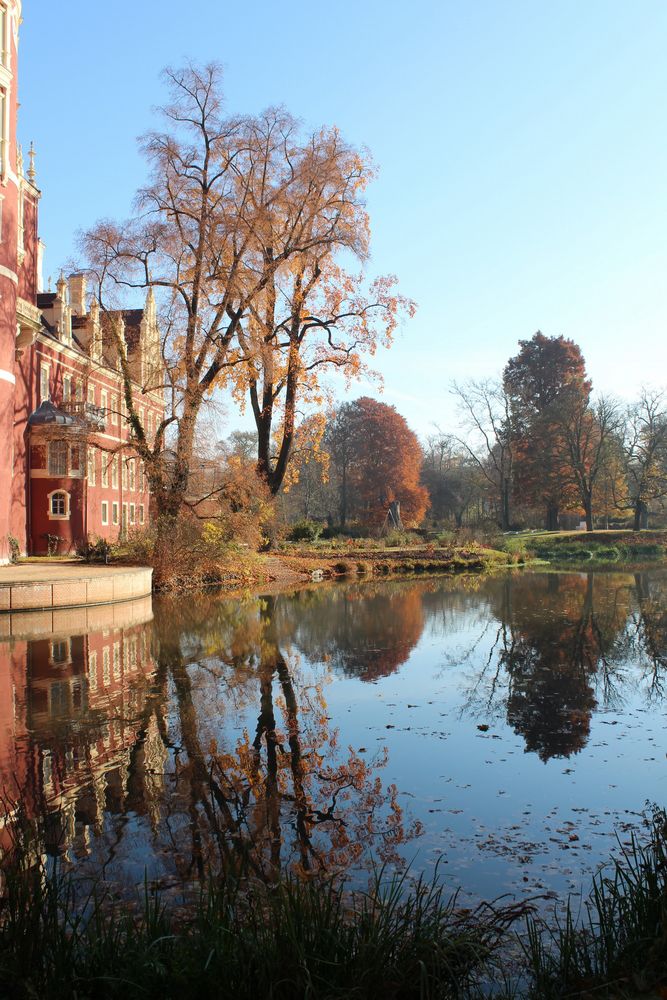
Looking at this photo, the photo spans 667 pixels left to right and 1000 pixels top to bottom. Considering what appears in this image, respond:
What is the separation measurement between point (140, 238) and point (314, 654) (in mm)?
17484

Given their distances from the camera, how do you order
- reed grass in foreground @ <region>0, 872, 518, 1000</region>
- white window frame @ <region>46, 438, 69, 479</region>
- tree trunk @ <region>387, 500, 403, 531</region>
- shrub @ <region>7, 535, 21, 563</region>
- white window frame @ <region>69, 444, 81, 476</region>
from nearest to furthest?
reed grass in foreground @ <region>0, 872, 518, 1000</region>, white window frame @ <region>69, 444, 81, 476</region>, shrub @ <region>7, 535, 21, 563</region>, white window frame @ <region>46, 438, 69, 479</region>, tree trunk @ <region>387, 500, 403, 531</region>

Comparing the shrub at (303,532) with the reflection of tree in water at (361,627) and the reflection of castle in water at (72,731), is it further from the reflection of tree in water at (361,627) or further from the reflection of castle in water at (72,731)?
the reflection of castle in water at (72,731)

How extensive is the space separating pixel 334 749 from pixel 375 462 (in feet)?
172

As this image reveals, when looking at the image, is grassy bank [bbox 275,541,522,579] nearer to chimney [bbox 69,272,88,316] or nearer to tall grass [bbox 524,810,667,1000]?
chimney [bbox 69,272,88,316]

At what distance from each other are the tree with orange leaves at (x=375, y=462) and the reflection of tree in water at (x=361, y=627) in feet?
105

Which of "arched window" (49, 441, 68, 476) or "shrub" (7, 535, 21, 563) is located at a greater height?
"arched window" (49, 441, 68, 476)

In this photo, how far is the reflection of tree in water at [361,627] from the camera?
1336cm

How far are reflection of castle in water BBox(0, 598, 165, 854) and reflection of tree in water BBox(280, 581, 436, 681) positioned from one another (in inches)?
125

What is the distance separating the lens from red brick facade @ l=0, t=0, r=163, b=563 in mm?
24938

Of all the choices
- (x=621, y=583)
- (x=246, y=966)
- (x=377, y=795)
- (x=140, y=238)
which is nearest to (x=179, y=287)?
(x=140, y=238)

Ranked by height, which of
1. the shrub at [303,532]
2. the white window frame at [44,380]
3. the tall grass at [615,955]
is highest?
the white window frame at [44,380]

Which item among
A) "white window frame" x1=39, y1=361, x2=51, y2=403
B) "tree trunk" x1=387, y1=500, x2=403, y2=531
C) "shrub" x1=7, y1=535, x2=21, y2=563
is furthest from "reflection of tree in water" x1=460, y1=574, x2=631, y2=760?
"tree trunk" x1=387, y1=500, x2=403, y2=531

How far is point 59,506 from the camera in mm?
32438

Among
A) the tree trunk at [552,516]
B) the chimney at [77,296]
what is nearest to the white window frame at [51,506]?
the chimney at [77,296]
